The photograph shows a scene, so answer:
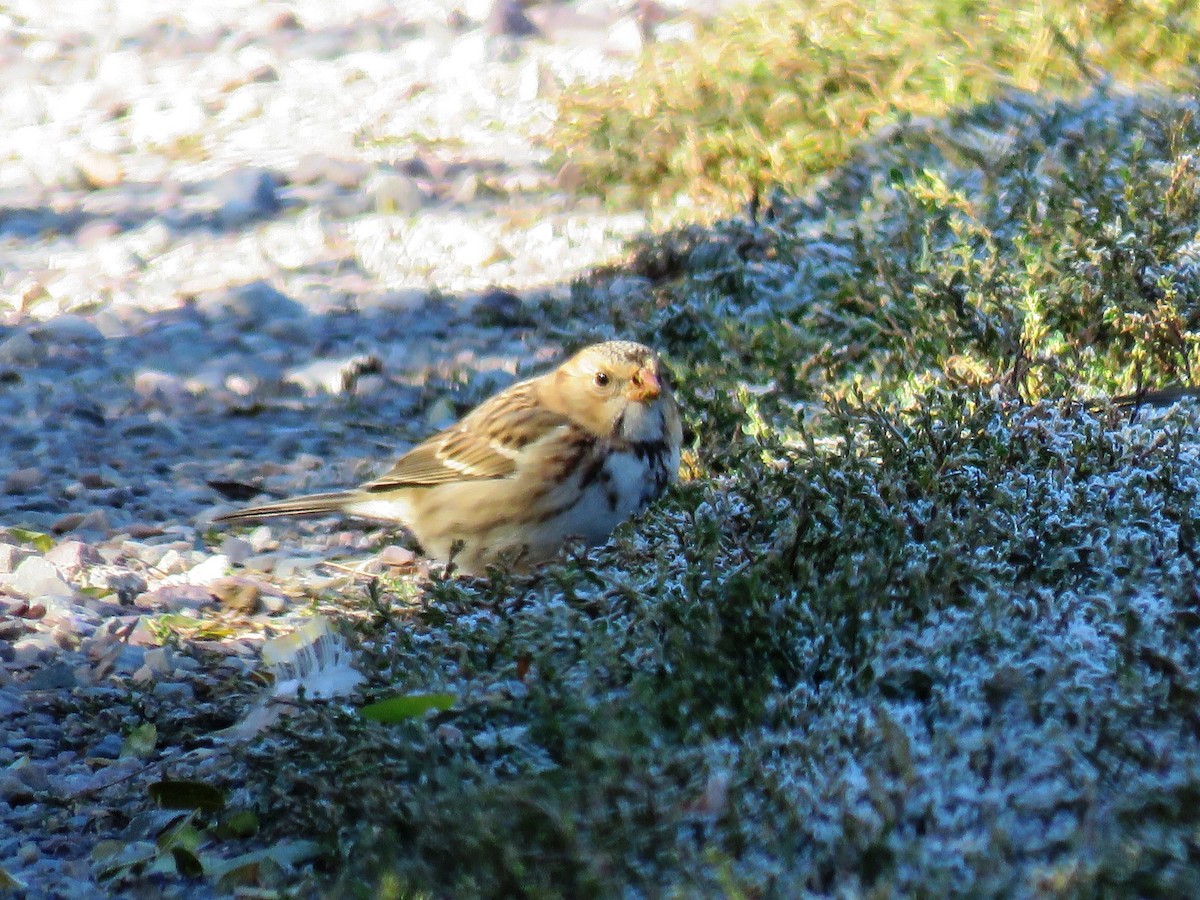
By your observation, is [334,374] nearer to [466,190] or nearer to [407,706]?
[466,190]

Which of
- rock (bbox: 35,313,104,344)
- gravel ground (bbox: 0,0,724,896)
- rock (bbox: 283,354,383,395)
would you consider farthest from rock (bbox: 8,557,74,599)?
rock (bbox: 35,313,104,344)

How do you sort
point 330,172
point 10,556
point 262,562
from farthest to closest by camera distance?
point 330,172 → point 262,562 → point 10,556

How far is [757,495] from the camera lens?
13.2 ft

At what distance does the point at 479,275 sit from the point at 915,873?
4.96 metres

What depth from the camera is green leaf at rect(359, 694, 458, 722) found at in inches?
135

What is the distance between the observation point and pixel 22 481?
5688mm

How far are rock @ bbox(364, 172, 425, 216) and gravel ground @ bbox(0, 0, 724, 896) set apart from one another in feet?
0.04

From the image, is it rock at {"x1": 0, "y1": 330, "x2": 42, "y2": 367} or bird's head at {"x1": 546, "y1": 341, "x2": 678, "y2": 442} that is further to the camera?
rock at {"x1": 0, "y1": 330, "x2": 42, "y2": 367}

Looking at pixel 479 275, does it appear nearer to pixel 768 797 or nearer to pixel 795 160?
pixel 795 160

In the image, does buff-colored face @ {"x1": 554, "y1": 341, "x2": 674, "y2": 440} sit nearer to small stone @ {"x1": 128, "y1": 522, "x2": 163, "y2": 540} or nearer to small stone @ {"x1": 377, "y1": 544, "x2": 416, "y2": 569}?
small stone @ {"x1": 377, "y1": 544, "x2": 416, "y2": 569}

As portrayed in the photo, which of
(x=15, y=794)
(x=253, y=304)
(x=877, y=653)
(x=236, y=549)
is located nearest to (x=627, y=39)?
(x=253, y=304)

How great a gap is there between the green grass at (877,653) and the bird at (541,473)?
216mm

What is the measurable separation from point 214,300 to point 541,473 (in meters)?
2.75

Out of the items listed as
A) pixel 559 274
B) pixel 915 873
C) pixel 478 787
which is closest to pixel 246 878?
pixel 478 787
